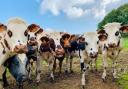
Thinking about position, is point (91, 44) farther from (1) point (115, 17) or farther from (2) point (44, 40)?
(1) point (115, 17)

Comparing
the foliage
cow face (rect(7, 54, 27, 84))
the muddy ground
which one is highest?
the foliage

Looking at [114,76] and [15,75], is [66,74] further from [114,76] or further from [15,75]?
[15,75]

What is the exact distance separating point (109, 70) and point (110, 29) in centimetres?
306

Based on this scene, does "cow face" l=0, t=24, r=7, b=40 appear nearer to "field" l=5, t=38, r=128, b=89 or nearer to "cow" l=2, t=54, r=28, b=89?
"cow" l=2, t=54, r=28, b=89

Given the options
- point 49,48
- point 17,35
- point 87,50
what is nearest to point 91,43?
point 87,50

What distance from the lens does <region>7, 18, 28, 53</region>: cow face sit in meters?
14.3

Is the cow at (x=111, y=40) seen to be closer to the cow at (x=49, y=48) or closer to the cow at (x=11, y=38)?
the cow at (x=49, y=48)

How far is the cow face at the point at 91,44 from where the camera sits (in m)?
19.0

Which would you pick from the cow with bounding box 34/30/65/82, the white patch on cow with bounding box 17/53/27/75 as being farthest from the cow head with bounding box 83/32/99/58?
the white patch on cow with bounding box 17/53/27/75

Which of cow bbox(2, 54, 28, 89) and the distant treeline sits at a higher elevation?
the distant treeline

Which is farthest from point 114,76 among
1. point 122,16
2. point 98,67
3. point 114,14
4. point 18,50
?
point 114,14

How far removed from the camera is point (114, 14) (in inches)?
2581

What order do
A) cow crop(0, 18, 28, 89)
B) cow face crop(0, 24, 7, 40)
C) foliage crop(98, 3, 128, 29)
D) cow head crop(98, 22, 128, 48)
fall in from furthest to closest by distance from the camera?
foliage crop(98, 3, 128, 29), cow head crop(98, 22, 128, 48), cow face crop(0, 24, 7, 40), cow crop(0, 18, 28, 89)

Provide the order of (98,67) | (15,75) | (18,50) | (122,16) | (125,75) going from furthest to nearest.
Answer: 1. (122,16)
2. (98,67)
3. (125,75)
4. (15,75)
5. (18,50)
